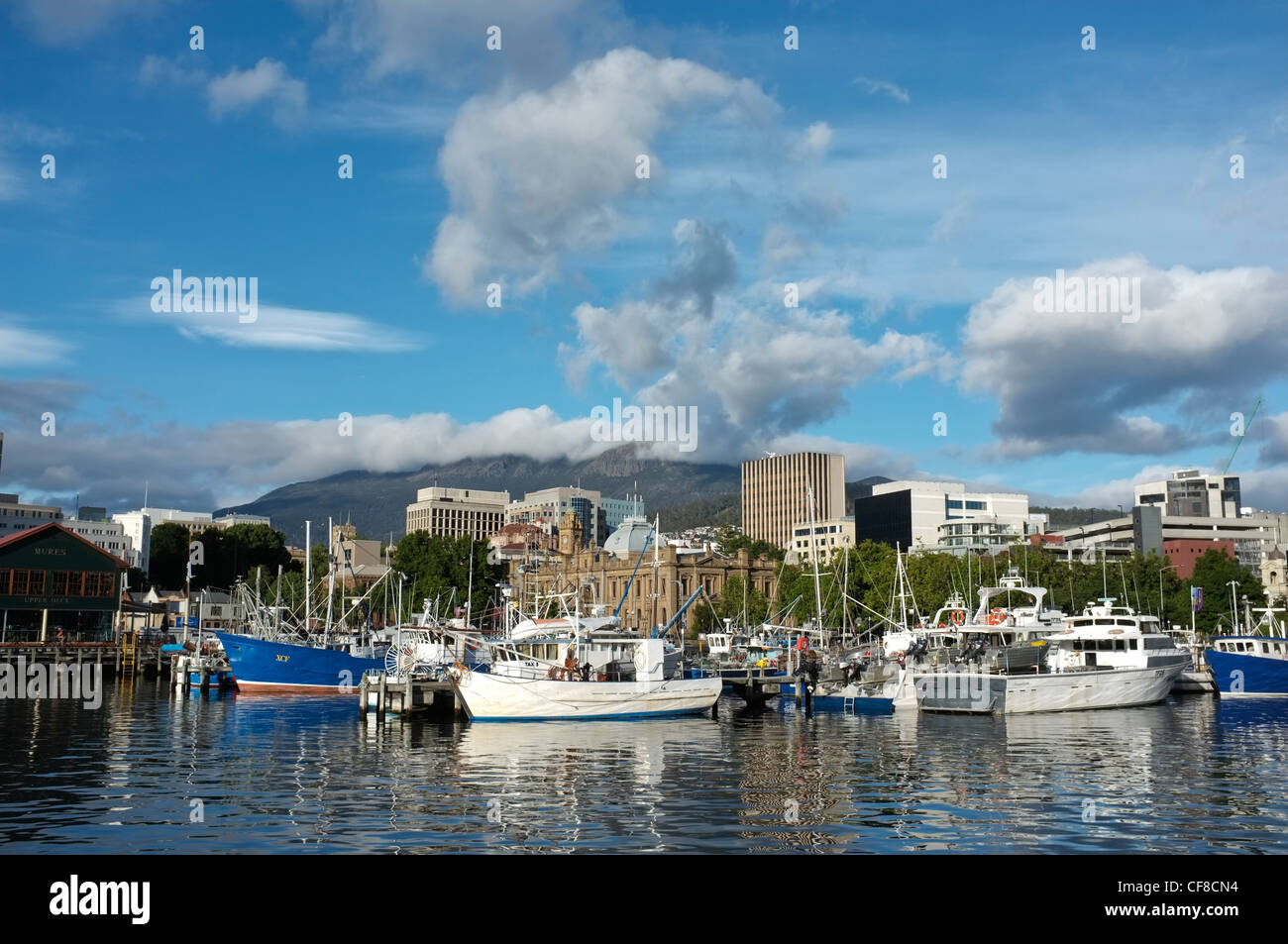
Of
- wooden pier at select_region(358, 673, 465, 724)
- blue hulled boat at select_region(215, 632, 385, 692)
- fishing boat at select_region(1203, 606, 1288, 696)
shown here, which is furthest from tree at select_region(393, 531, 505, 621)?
fishing boat at select_region(1203, 606, 1288, 696)

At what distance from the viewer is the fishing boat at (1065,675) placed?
6525cm

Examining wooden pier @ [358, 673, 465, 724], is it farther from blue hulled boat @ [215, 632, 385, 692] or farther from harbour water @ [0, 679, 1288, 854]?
blue hulled boat @ [215, 632, 385, 692]

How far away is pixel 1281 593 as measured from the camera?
194000 mm

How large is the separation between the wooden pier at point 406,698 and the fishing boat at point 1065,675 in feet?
93.6

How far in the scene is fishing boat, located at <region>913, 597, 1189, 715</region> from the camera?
6525 cm

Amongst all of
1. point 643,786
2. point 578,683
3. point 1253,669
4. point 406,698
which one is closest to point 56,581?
point 406,698

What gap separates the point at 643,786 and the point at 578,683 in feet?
82.3

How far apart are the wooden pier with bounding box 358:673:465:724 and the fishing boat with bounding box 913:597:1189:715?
28.5 metres

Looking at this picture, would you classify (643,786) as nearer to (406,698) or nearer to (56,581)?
(406,698)

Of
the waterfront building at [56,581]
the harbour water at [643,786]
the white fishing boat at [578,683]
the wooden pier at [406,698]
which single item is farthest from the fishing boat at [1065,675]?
the waterfront building at [56,581]
